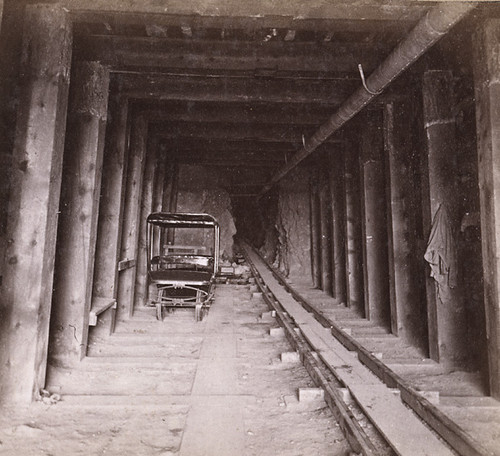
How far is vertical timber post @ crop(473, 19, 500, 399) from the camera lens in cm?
368

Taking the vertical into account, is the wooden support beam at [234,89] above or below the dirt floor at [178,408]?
above

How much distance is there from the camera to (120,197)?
598cm

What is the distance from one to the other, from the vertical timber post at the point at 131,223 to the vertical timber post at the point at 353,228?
4.52 meters

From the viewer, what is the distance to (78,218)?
15.1 feet

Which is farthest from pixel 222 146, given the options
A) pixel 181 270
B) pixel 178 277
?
pixel 178 277

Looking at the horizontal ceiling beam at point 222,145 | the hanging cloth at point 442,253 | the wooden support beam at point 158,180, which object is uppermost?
the horizontal ceiling beam at point 222,145

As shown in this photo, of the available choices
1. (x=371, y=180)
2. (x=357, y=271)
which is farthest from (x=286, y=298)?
(x=371, y=180)

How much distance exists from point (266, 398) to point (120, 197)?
396cm

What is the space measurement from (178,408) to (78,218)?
263cm

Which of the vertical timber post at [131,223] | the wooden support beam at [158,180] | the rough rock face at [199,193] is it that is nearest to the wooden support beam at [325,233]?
the rough rock face at [199,193]

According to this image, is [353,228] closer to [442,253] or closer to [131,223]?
[442,253]

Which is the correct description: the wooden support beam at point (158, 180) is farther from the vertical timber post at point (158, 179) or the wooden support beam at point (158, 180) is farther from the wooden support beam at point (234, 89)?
the wooden support beam at point (234, 89)

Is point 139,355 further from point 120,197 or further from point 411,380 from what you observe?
point 411,380

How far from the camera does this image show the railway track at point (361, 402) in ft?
8.08
